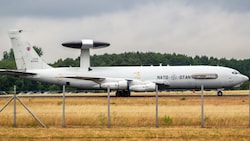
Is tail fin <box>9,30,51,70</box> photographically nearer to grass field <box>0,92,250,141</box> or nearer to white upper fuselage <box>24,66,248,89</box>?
white upper fuselage <box>24,66,248,89</box>

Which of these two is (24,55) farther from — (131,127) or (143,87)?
(131,127)

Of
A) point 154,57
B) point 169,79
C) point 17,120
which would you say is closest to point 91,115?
point 17,120

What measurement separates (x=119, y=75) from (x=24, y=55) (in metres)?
11.3

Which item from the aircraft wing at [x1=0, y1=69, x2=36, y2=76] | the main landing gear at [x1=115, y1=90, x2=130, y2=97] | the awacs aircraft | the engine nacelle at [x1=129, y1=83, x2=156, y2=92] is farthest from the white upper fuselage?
the aircraft wing at [x1=0, y1=69, x2=36, y2=76]

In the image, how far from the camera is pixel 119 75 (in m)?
64.1

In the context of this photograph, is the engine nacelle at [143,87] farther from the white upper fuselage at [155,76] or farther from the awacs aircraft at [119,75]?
the white upper fuselage at [155,76]

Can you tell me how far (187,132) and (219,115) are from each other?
6.96 meters

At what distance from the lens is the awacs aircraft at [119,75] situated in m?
61.6

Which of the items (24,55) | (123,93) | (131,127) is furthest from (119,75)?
(131,127)

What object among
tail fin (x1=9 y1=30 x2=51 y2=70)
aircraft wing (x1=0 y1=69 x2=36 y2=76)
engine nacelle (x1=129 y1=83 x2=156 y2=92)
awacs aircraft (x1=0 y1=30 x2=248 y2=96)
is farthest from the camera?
tail fin (x1=9 y1=30 x2=51 y2=70)

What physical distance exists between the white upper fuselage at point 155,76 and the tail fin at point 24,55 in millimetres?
1363

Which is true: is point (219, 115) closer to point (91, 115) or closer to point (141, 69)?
point (91, 115)

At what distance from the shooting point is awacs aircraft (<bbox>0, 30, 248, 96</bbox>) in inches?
2425

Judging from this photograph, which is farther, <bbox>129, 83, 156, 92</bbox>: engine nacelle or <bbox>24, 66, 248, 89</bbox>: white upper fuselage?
<bbox>24, 66, 248, 89</bbox>: white upper fuselage
